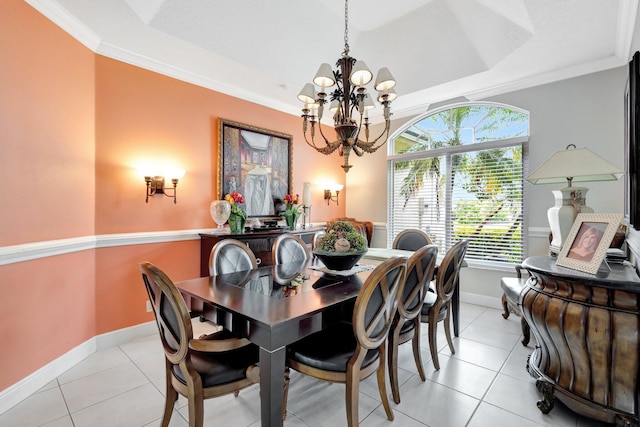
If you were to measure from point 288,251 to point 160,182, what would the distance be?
1595 millimetres

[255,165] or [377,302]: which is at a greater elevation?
[255,165]

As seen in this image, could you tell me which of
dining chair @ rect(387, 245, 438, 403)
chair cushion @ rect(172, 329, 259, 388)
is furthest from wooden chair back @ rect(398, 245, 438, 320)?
chair cushion @ rect(172, 329, 259, 388)

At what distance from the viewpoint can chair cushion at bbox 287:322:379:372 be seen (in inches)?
61.1

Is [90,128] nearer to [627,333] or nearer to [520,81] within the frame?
[627,333]

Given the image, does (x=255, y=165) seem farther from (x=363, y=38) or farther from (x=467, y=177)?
(x=467, y=177)

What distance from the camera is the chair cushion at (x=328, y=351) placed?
1552mm

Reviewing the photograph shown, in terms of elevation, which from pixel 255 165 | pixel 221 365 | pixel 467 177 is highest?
pixel 255 165

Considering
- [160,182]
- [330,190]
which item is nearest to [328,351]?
[160,182]

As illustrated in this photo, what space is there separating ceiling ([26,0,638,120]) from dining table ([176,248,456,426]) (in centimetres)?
231

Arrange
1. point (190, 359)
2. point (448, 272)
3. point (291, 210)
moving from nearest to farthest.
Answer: point (190, 359)
point (448, 272)
point (291, 210)

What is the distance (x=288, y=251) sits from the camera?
2.85 m

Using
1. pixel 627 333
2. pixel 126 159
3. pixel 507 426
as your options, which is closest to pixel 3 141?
pixel 126 159

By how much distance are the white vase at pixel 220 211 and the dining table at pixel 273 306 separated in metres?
1.26

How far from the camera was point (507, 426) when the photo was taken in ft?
5.68
